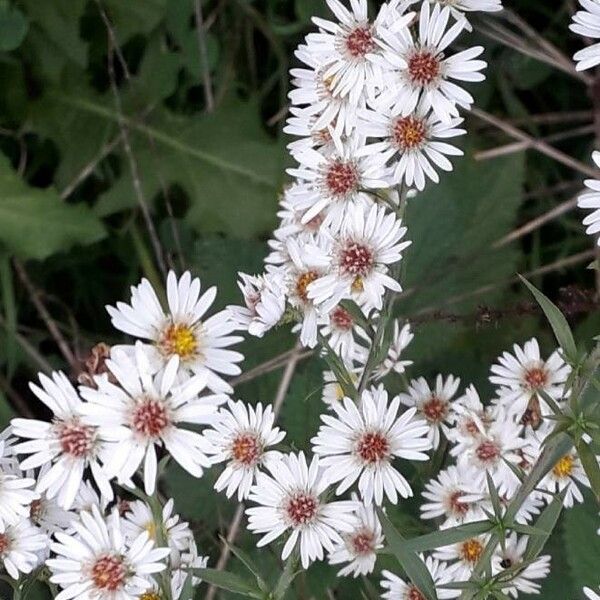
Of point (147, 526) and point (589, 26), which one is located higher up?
point (589, 26)

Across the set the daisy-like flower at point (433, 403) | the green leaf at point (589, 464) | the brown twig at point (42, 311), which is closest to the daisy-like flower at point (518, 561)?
the daisy-like flower at point (433, 403)

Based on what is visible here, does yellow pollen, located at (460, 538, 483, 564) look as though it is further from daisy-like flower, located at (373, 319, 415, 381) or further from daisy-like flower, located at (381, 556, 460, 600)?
daisy-like flower, located at (373, 319, 415, 381)

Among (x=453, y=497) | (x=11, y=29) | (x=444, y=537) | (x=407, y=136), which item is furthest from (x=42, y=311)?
(x=444, y=537)

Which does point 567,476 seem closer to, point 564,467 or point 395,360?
point 564,467

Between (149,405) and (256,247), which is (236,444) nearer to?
(149,405)

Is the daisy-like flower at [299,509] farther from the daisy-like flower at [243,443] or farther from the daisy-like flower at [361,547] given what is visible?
the daisy-like flower at [361,547]

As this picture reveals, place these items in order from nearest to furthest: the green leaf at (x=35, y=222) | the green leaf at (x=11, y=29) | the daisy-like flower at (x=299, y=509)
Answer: the daisy-like flower at (x=299, y=509)
the green leaf at (x=11, y=29)
the green leaf at (x=35, y=222)
